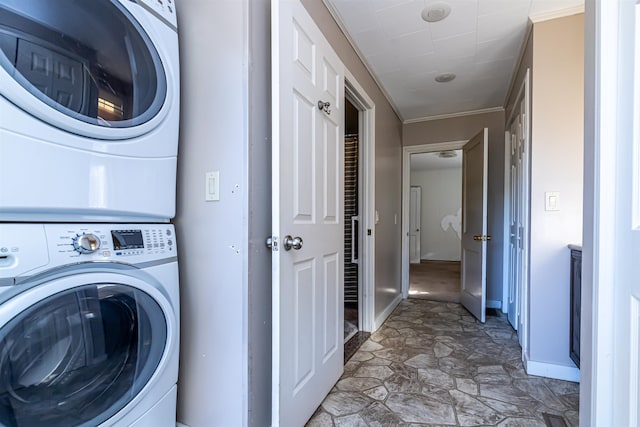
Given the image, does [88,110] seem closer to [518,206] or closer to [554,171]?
[554,171]

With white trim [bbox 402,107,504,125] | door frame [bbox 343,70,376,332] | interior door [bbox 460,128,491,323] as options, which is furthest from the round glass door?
white trim [bbox 402,107,504,125]

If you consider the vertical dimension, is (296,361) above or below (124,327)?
below

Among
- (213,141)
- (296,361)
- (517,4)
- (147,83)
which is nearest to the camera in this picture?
(147,83)

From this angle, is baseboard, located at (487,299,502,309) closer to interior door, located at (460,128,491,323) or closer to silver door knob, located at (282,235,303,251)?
interior door, located at (460,128,491,323)

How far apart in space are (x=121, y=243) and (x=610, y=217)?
4.92 ft

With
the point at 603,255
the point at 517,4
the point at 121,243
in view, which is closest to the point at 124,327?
the point at 121,243

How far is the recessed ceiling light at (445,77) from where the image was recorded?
2801 millimetres

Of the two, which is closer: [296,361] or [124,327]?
[124,327]

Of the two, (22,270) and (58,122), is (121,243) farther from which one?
(58,122)

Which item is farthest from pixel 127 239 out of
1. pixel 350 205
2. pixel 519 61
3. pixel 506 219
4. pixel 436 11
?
pixel 506 219

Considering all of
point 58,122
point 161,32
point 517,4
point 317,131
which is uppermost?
point 517,4

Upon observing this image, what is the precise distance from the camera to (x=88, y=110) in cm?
86

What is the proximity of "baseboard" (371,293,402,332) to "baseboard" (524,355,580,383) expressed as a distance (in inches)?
45.7

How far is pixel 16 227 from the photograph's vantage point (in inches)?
28.8
